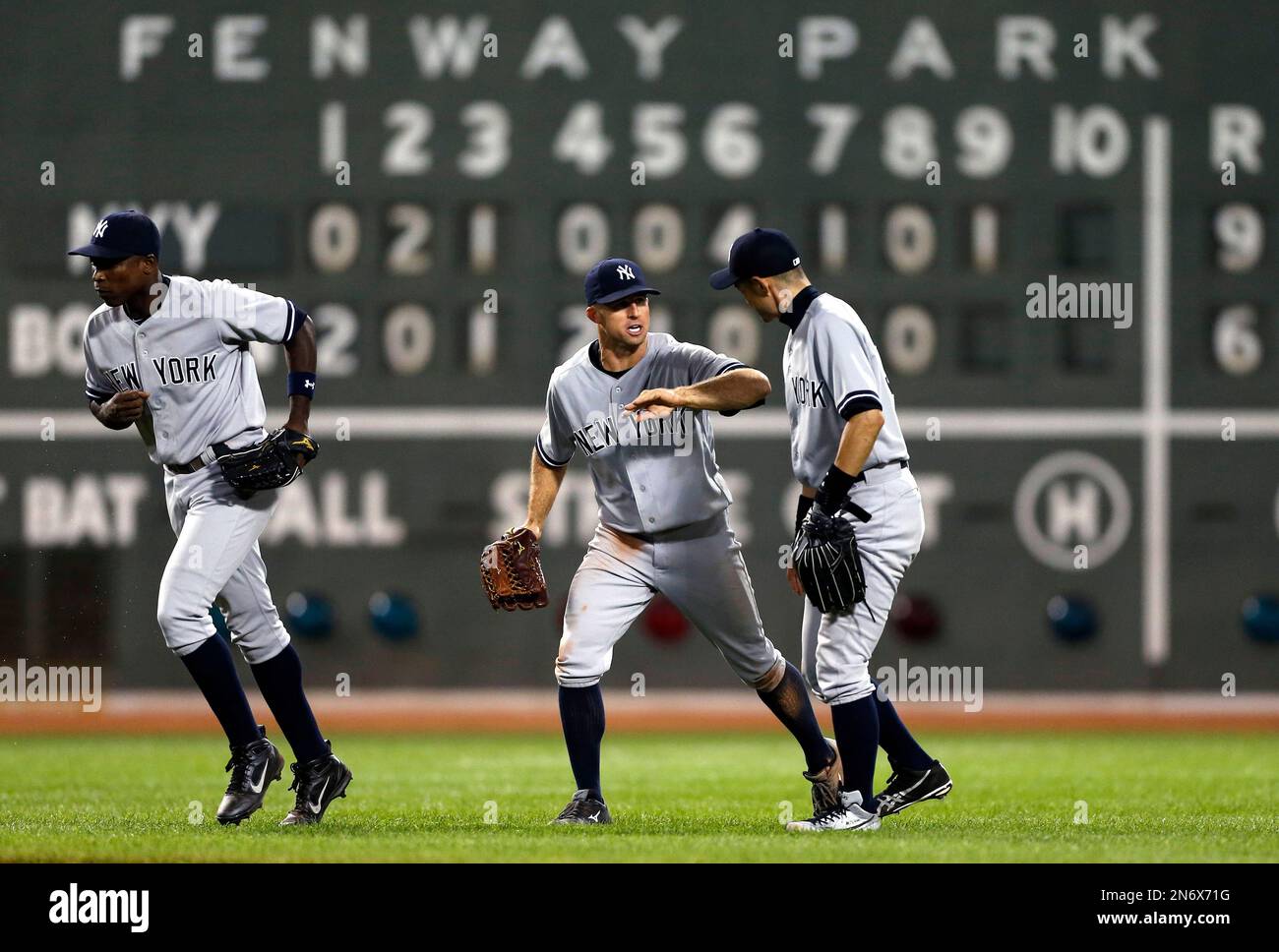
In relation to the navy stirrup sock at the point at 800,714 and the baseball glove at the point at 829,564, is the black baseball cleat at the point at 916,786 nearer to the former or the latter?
the navy stirrup sock at the point at 800,714

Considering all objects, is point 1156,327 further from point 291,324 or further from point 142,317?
point 142,317

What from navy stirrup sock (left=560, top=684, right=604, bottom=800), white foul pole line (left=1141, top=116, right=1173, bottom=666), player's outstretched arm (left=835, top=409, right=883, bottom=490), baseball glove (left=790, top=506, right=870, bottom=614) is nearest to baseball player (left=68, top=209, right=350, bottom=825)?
navy stirrup sock (left=560, top=684, right=604, bottom=800)

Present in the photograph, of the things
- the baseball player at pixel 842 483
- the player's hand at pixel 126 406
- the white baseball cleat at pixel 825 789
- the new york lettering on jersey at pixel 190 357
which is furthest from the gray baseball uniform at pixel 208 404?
the white baseball cleat at pixel 825 789

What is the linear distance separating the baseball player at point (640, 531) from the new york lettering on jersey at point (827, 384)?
0.25 meters

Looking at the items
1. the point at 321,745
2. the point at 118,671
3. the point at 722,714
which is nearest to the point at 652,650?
the point at 722,714

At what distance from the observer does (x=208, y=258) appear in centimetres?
1248

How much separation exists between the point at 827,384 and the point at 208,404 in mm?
2103

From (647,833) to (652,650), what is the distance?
21.8 ft

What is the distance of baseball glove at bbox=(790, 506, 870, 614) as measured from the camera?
5.80 m

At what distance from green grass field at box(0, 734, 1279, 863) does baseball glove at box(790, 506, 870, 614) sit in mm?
729

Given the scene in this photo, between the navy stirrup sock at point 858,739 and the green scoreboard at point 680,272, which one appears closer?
the navy stirrup sock at point 858,739

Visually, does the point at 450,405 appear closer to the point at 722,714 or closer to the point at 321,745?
the point at 722,714

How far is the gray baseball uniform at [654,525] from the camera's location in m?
6.25

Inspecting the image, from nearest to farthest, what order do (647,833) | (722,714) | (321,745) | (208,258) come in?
(647,833) < (321,745) < (208,258) < (722,714)
